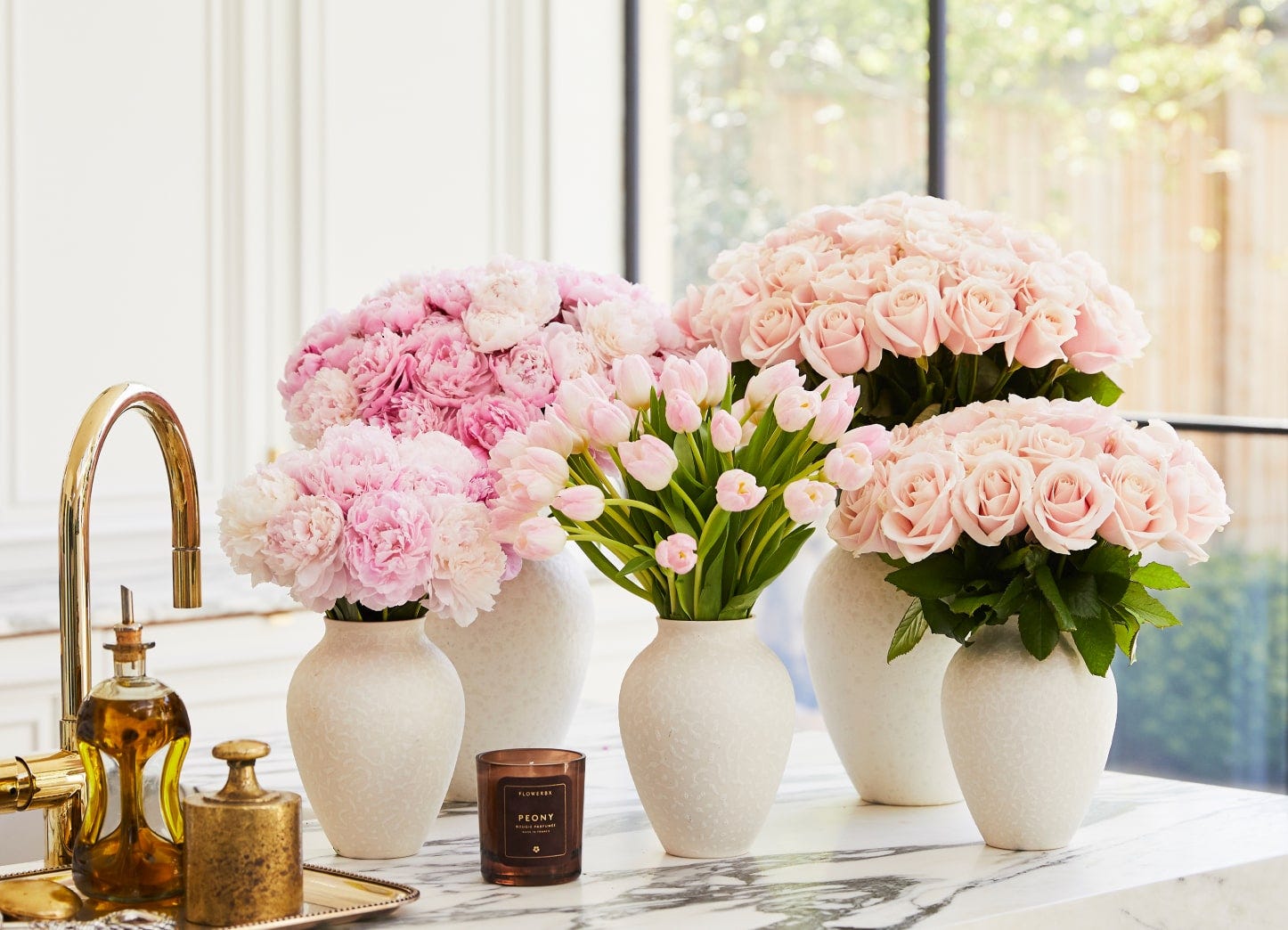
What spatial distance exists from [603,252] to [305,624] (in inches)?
48.4

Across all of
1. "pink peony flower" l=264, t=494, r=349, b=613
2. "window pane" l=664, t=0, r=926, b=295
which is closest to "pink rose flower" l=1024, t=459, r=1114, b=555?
"pink peony flower" l=264, t=494, r=349, b=613

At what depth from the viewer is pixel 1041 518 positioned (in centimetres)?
100

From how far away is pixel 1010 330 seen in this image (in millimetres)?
1125

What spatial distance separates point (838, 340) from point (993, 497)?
18 centimetres

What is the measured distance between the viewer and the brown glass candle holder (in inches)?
39.2

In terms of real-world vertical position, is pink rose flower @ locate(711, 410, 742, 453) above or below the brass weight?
above

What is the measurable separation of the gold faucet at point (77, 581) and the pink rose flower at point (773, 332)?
414 millimetres

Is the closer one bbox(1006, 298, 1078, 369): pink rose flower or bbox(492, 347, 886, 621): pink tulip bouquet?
bbox(492, 347, 886, 621): pink tulip bouquet

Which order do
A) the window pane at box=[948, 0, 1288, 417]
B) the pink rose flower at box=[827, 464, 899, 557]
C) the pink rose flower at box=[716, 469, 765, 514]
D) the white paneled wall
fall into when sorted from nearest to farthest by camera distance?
the pink rose flower at box=[716, 469, 765, 514] → the pink rose flower at box=[827, 464, 899, 557] → the white paneled wall → the window pane at box=[948, 0, 1288, 417]

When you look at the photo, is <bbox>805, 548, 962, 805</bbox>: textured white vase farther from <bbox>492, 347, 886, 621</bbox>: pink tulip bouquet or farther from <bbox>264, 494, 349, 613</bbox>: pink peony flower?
<bbox>264, 494, 349, 613</bbox>: pink peony flower

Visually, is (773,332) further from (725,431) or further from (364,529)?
(364,529)

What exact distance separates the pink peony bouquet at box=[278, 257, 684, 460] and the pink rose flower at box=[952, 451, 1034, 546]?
12.1 inches

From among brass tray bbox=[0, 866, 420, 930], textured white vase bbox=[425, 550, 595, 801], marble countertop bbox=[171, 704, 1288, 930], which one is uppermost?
textured white vase bbox=[425, 550, 595, 801]

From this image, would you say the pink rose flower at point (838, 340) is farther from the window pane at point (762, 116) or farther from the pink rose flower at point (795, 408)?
the window pane at point (762, 116)
